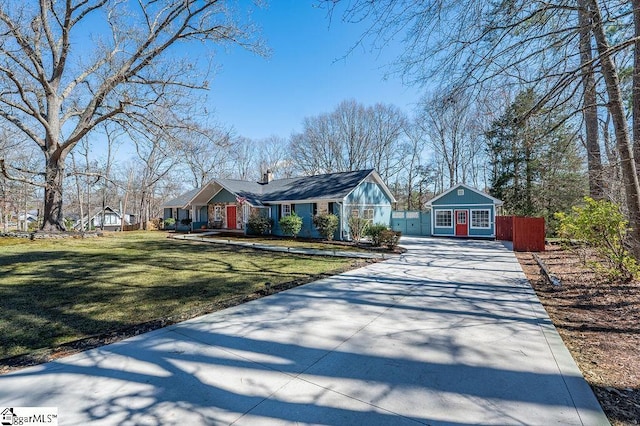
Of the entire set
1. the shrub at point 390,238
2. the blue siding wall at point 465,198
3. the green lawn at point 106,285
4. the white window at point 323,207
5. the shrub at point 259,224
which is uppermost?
the blue siding wall at point 465,198

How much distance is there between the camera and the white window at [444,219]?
20422 mm

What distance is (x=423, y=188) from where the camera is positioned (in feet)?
111

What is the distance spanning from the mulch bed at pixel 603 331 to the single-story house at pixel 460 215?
1227 cm

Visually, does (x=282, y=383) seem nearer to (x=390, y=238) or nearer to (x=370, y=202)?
(x=390, y=238)

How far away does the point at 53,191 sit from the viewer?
1368 centimetres

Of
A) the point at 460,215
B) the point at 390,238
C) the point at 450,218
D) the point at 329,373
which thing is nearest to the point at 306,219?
the point at 390,238

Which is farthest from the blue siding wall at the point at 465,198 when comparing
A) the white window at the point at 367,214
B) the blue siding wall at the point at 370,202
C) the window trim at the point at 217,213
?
the window trim at the point at 217,213

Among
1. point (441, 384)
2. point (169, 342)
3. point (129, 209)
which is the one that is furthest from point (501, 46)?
point (129, 209)

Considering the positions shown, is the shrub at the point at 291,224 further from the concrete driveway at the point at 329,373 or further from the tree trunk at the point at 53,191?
the concrete driveway at the point at 329,373

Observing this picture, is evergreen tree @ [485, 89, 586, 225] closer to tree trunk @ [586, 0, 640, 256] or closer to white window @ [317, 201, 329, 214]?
white window @ [317, 201, 329, 214]

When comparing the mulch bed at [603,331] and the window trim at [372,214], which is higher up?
the window trim at [372,214]

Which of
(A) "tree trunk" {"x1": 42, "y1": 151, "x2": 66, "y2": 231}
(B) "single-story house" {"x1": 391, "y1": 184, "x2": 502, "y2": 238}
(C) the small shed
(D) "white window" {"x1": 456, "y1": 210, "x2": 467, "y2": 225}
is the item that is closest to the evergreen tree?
(B) "single-story house" {"x1": 391, "y1": 184, "x2": 502, "y2": 238}

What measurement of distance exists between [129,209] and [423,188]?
53843 millimetres
